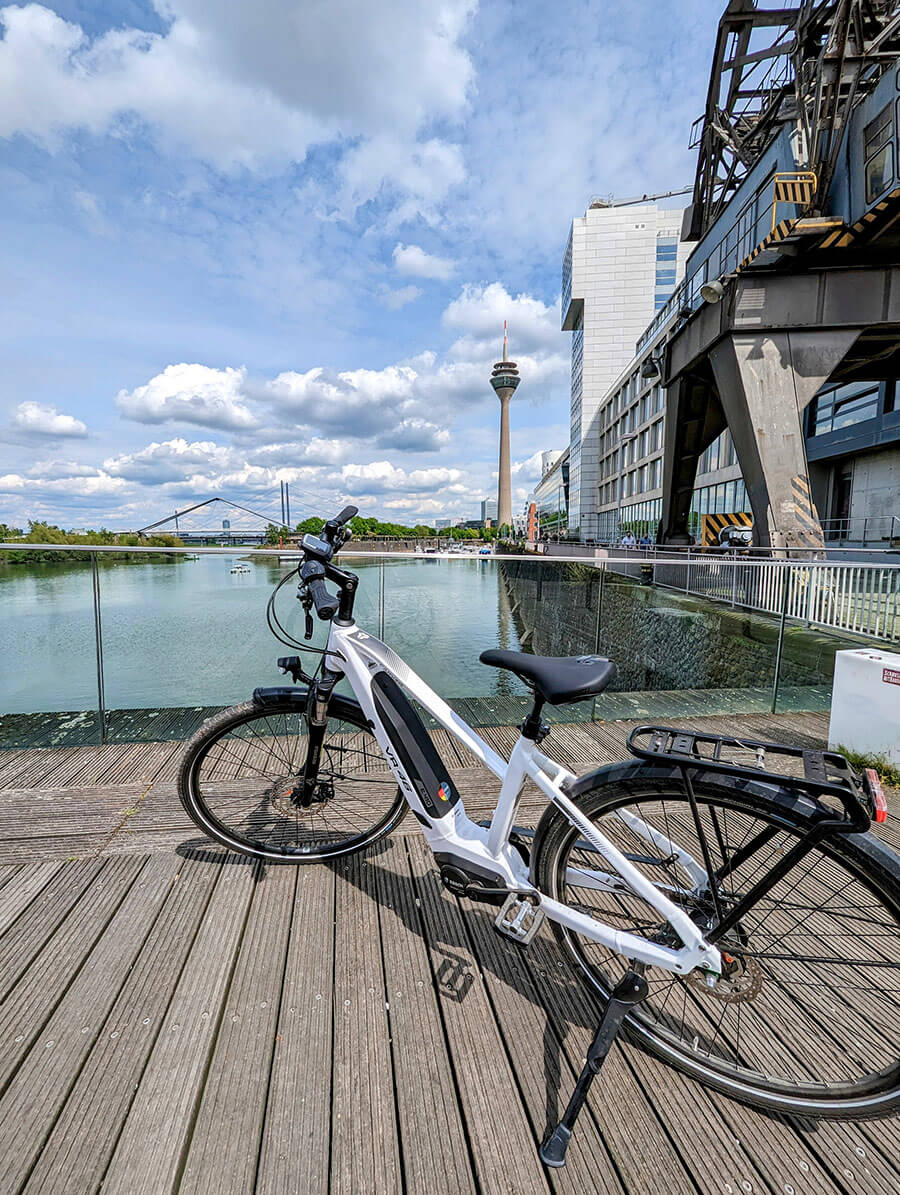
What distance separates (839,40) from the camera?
360 inches

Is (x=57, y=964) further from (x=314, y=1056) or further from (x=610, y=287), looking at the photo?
(x=610, y=287)

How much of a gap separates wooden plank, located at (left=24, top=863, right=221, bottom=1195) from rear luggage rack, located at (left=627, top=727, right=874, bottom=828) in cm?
143

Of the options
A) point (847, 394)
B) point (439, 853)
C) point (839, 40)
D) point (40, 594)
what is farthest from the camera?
point (847, 394)

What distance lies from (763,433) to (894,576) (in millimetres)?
5328

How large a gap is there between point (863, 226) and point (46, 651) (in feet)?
37.9

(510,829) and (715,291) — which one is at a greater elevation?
(715,291)

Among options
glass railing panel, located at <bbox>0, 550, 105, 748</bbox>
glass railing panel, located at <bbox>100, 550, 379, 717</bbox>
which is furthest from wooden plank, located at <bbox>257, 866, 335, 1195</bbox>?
glass railing panel, located at <bbox>0, 550, 105, 748</bbox>

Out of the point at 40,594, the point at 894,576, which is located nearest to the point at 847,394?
the point at 894,576

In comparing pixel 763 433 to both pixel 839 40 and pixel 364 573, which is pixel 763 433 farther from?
pixel 364 573

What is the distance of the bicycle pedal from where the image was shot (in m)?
1.55

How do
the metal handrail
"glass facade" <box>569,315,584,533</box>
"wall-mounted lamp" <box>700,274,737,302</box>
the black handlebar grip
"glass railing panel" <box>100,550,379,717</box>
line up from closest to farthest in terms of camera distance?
1. the black handlebar grip
2. "glass railing panel" <box>100,550,379,717</box>
3. the metal handrail
4. "wall-mounted lamp" <box>700,274,737,302</box>
5. "glass facade" <box>569,315,584,533</box>

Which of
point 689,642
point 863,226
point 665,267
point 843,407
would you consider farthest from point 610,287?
point 689,642

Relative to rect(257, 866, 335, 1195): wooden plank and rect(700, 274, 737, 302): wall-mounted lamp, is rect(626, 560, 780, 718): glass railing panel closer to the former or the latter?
rect(257, 866, 335, 1195): wooden plank

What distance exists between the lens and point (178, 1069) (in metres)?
1.36
